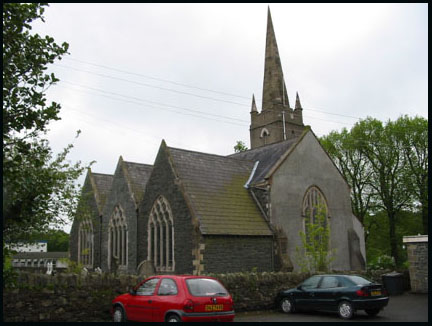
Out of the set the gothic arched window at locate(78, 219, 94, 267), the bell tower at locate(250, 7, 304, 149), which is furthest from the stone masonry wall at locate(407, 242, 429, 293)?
the bell tower at locate(250, 7, 304, 149)

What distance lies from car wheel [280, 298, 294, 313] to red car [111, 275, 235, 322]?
4.91m

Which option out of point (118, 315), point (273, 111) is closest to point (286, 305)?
point (118, 315)

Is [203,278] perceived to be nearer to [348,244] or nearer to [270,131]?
[348,244]

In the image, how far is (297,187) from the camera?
2588cm

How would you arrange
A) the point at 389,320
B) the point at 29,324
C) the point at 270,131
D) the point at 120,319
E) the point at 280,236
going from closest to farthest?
the point at 29,324 < the point at 120,319 < the point at 389,320 < the point at 280,236 < the point at 270,131

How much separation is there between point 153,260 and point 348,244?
40.6 ft

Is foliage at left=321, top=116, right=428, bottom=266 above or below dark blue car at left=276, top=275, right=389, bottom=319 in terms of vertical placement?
above

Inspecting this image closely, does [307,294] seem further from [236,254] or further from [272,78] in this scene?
[272,78]

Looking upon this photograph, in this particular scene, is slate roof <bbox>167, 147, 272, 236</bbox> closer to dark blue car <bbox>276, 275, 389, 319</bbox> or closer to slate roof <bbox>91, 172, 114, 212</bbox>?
dark blue car <bbox>276, 275, 389, 319</bbox>

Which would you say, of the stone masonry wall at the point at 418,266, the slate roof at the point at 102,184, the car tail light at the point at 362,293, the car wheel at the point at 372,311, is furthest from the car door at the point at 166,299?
the slate roof at the point at 102,184

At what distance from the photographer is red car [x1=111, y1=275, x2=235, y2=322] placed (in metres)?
10.8

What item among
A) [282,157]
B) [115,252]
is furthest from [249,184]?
[115,252]

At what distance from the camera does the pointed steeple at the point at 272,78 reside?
50.2 metres

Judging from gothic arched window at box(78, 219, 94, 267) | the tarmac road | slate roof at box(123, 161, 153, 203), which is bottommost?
the tarmac road
